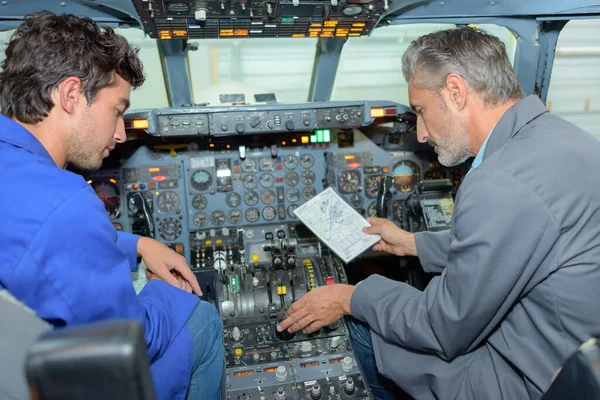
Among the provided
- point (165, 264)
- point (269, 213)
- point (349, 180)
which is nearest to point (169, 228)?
point (269, 213)

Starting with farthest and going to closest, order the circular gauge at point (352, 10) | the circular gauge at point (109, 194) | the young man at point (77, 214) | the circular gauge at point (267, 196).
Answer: the circular gauge at point (267, 196) < the circular gauge at point (109, 194) < the circular gauge at point (352, 10) < the young man at point (77, 214)

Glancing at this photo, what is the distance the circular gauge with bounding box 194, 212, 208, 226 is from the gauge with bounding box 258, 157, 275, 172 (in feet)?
2.15

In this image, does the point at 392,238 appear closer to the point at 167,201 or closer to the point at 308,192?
the point at 308,192

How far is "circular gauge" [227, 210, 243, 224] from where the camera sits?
14.1 ft

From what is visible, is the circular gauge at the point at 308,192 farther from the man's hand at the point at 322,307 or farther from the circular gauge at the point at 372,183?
the man's hand at the point at 322,307

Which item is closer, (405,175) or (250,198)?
(250,198)

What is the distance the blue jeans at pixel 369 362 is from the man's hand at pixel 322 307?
13.8 inches

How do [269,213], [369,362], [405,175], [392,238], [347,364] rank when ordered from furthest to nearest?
[405,175] < [269,213] < [392,238] < [369,362] < [347,364]

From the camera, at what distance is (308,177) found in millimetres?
4410

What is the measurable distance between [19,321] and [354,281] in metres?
3.87

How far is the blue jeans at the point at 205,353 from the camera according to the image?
6.26 ft

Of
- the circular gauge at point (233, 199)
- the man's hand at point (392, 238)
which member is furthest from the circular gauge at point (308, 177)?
the man's hand at point (392, 238)

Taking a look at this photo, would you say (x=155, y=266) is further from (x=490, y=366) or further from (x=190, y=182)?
(x=190, y=182)

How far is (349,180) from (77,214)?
335 centimetres
